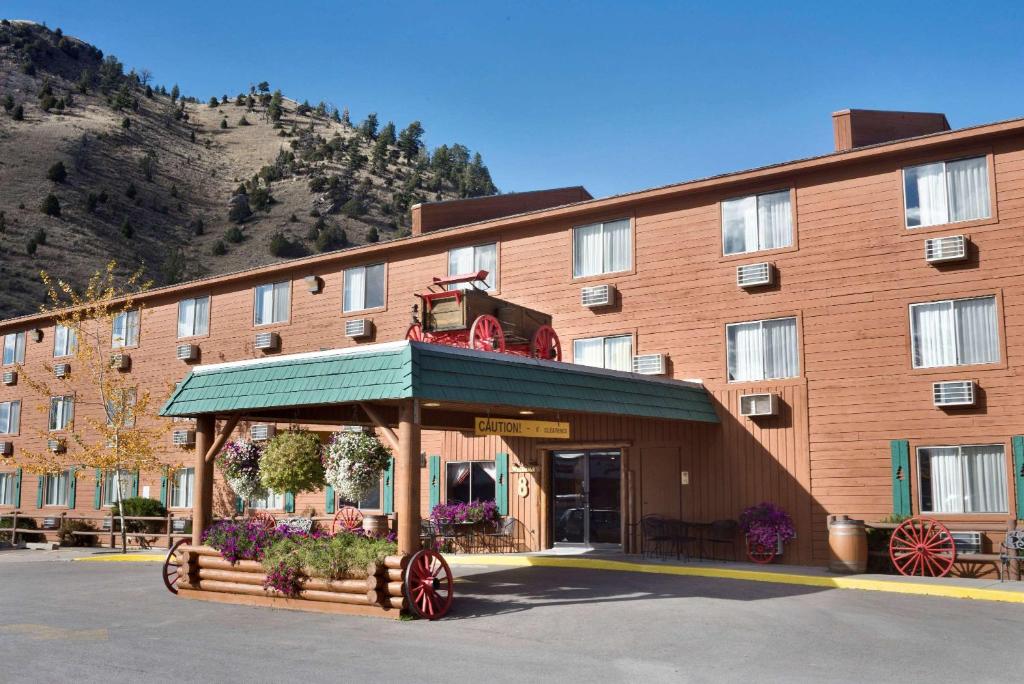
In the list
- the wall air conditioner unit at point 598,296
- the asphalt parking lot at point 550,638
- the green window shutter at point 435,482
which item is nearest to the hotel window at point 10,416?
the green window shutter at point 435,482

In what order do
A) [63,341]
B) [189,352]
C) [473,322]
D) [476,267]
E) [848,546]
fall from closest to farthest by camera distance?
1. [848,546]
2. [473,322]
3. [476,267]
4. [189,352]
5. [63,341]

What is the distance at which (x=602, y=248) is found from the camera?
21516 mm

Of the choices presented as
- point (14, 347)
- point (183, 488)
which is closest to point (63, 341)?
point (14, 347)

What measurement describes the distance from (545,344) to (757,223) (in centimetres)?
500

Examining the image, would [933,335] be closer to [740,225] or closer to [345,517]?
[740,225]

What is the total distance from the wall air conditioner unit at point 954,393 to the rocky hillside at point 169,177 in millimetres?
51857

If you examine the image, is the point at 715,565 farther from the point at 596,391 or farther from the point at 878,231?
the point at 878,231

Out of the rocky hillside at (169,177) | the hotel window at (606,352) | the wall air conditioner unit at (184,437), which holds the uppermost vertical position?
the rocky hillside at (169,177)

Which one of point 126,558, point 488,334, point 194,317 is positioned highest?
point 194,317

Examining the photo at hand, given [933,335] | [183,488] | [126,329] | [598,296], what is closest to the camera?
[933,335]

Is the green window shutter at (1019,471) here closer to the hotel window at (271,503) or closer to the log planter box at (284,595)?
the log planter box at (284,595)

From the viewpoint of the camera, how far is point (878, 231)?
18.0m

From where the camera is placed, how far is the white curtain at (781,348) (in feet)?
61.6

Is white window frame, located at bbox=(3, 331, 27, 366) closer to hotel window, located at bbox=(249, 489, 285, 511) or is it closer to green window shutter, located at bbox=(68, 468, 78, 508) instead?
green window shutter, located at bbox=(68, 468, 78, 508)
